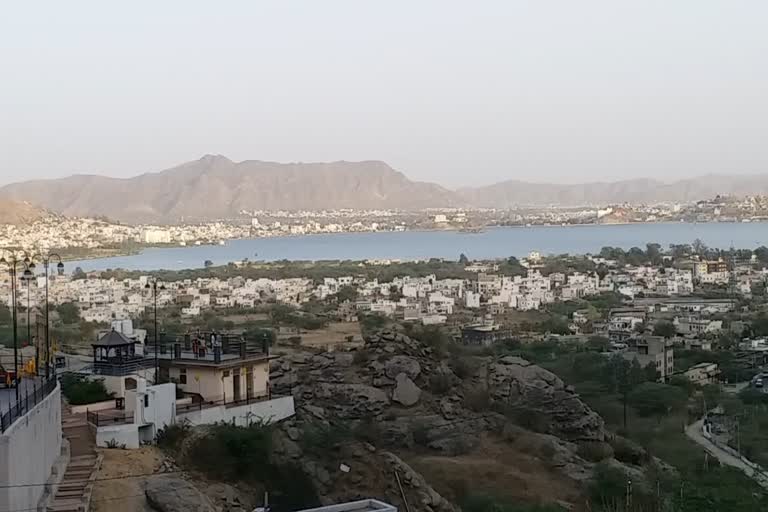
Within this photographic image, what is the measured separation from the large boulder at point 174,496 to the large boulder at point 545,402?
10885mm

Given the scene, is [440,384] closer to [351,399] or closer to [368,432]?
[351,399]

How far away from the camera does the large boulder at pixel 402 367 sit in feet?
74.7

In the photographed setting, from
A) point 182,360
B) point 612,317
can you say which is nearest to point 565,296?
point 612,317

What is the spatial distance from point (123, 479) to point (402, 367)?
1052 centimetres

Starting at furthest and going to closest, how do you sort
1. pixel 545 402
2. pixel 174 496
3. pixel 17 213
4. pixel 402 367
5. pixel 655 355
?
1. pixel 17 213
2. pixel 655 355
3. pixel 545 402
4. pixel 402 367
5. pixel 174 496

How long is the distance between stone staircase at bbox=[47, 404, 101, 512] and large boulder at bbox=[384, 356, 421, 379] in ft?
28.2

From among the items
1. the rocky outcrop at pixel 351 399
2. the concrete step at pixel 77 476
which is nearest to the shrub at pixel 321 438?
the rocky outcrop at pixel 351 399

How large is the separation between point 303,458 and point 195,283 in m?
52.6

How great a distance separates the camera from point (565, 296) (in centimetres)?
6531

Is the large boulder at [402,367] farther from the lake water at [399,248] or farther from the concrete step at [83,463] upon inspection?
the lake water at [399,248]

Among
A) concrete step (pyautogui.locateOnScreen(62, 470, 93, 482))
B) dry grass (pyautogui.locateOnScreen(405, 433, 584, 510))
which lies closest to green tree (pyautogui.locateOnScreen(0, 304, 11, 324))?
→ dry grass (pyautogui.locateOnScreen(405, 433, 584, 510))

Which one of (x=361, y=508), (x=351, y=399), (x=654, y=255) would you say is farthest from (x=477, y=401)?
(x=654, y=255)

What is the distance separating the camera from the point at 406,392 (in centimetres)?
2198

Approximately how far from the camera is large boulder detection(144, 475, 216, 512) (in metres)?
12.9
